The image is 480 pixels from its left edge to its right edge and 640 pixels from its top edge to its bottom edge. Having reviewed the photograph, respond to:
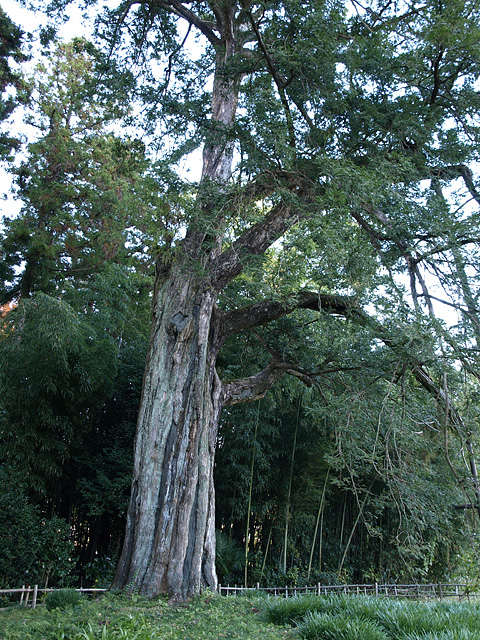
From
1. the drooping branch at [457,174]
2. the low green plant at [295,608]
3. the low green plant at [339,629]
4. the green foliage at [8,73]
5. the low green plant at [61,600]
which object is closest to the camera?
the low green plant at [339,629]

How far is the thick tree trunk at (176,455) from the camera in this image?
509 centimetres

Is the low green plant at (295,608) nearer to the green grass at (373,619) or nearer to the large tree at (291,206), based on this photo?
the green grass at (373,619)

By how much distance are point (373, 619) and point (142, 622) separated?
70.9 inches

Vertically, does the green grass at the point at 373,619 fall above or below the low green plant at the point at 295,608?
above

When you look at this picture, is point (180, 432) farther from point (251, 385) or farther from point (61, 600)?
point (61, 600)

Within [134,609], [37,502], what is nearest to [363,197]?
[134,609]

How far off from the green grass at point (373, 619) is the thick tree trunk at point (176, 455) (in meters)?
1.10

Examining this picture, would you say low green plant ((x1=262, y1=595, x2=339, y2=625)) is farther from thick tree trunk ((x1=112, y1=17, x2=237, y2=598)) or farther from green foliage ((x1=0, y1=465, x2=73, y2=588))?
green foliage ((x1=0, y1=465, x2=73, y2=588))

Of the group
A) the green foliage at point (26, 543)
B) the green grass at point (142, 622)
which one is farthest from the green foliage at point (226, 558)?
the green grass at point (142, 622)

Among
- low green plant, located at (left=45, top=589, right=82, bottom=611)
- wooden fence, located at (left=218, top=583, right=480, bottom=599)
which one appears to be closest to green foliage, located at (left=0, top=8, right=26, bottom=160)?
low green plant, located at (left=45, top=589, right=82, bottom=611)

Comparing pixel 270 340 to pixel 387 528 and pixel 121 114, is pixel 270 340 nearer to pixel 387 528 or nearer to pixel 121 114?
pixel 121 114

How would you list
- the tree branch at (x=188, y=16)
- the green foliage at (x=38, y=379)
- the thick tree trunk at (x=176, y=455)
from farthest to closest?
the tree branch at (x=188, y=16) → the green foliage at (x=38, y=379) → the thick tree trunk at (x=176, y=455)

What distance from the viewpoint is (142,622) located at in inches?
147

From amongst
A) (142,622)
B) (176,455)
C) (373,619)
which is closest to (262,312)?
(176,455)
